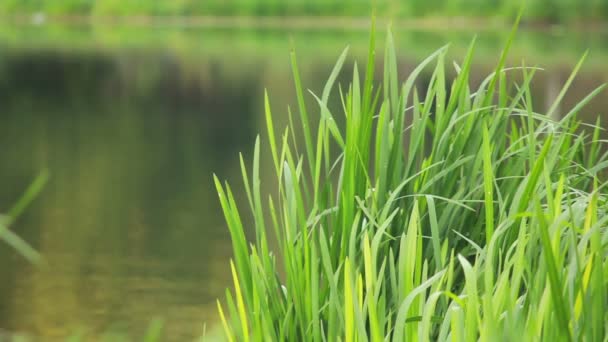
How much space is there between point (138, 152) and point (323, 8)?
31413 millimetres

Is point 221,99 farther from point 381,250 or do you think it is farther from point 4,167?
point 381,250

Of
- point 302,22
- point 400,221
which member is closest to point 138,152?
point 400,221

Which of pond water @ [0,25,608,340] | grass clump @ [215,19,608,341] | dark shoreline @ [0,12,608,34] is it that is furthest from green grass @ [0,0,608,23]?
grass clump @ [215,19,608,341]

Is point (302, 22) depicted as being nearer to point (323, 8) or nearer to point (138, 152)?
point (323, 8)

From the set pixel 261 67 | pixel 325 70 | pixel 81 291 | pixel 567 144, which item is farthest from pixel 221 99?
pixel 567 144

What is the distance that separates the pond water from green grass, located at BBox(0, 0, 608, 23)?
3.21ft

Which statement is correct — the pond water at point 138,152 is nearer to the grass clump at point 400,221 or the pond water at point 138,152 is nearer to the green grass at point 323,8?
the grass clump at point 400,221

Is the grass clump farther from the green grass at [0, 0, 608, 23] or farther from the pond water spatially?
the green grass at [0, 0, 608, 23]

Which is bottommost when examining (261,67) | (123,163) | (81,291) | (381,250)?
(261,67)

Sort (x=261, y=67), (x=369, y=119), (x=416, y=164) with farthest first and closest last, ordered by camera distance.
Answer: (x=261, y=67), (x=416, y=164), (x=369, y=119)

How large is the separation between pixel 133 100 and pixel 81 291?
17152 mm

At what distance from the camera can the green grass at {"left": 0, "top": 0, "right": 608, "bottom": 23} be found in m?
40.5

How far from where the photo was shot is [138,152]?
17.1 metres

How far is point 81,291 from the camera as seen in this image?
887 cm
